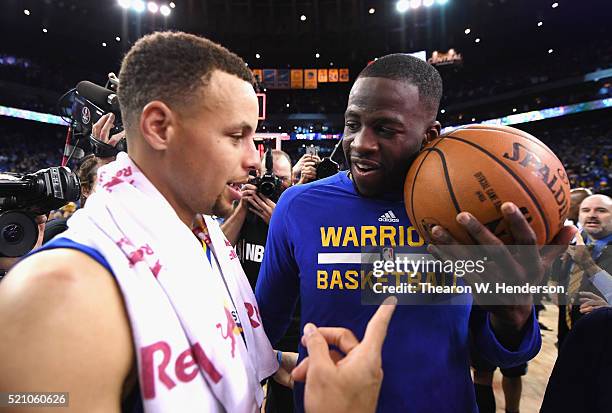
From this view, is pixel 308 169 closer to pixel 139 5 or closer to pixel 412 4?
pixel 139 5

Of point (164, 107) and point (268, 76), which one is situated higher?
point (268, 76)

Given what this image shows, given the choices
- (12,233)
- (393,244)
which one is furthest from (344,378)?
(12,233)

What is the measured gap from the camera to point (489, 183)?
0.87 m

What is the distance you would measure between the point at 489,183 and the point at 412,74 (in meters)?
0.44

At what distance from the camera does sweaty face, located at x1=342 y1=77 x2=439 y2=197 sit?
3.50 ft

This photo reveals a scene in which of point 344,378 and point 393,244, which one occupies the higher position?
point 393,244

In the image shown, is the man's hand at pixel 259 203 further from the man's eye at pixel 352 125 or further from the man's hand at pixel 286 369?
the man's eye at pixel 352 125

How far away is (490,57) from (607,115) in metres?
6.09

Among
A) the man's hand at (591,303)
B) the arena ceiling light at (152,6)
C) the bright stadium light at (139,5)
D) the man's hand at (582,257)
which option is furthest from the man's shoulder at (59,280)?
the bright stadium light at (139,5)

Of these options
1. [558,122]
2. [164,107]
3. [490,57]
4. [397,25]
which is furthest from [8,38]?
[558,122]

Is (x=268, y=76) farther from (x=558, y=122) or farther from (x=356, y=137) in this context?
(x=356, y=137)

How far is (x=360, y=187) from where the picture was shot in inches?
46.2

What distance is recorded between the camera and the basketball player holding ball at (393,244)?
1042mm

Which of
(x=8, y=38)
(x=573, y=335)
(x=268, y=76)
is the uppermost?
(x=8, y=38)
